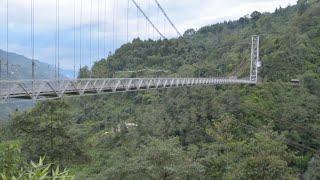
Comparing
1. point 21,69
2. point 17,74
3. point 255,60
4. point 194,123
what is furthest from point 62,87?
point 255,60

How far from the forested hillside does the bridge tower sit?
24.4 inches

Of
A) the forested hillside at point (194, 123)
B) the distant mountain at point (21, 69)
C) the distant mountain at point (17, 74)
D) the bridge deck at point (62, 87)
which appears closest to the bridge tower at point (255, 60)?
the forested hillside at point (194, 123)

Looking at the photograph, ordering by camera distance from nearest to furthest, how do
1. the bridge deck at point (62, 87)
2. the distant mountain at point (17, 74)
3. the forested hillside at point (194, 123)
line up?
1. the bridge deck at point (62, 87)
2. the distant mountain at point (17, 74)
3. the forested hillside at point (194, 123)

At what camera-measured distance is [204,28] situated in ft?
214

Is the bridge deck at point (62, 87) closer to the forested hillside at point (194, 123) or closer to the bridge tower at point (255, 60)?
the forested hillside at point (194, 123)

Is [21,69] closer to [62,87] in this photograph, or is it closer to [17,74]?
[17,74]

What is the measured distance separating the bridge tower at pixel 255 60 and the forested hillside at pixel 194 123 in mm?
620

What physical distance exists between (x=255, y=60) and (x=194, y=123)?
1575cm

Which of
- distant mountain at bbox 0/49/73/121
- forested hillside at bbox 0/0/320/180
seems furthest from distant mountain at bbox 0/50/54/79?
forested hillside at bbox 0/0/320/180

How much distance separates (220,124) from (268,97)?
850 centimetres

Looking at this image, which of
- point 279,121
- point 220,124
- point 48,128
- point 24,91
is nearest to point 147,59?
point 279,121

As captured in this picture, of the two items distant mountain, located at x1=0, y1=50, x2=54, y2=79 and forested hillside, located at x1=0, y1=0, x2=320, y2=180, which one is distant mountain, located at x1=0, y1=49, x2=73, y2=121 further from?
forested hillside, located at x1=0, y1=0, x2=320, y2=180

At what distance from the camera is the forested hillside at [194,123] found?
46.8 feet

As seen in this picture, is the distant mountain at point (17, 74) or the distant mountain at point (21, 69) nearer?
the distant mountain at point (21, 69)
